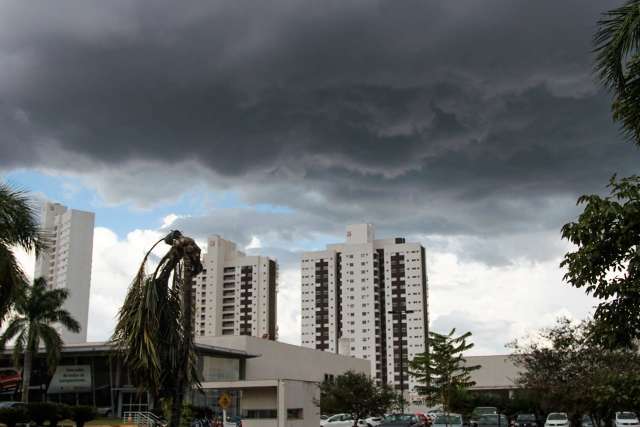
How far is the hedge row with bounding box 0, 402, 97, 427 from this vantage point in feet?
99.6

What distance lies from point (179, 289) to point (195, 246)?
2.78 feet

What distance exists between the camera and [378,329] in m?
163

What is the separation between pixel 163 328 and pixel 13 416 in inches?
856

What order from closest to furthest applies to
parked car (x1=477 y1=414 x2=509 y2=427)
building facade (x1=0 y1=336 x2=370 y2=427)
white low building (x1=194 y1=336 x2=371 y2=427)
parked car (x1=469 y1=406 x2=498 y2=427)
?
parked car (x1=477 y1=414 x2=509 y2=427) < parked car (x1=469 y1=406 x2=498 y2=427) < white low building (x1=194 y1=336 x2=371 y2=427) < building facade (x1=0 y1=336 x2=370 y2=427)

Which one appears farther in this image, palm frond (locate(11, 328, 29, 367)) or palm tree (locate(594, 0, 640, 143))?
palm frond (locate(11, 328, 29, 367))

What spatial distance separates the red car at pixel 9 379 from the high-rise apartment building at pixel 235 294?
109 metres

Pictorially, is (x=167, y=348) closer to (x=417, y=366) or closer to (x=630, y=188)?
(x=630, y=188)

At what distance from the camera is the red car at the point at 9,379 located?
218 ft

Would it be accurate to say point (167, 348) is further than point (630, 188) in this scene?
Yes

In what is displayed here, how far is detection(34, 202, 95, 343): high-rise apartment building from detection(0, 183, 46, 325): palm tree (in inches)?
5817

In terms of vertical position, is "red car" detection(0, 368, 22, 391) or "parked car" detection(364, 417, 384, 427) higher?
"red car" detection(0, 368, 22, 391)

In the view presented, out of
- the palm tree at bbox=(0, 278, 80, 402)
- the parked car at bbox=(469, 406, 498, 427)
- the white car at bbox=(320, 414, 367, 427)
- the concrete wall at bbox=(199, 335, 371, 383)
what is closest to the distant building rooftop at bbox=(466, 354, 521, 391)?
the concrete wall at bbox=(199, 335, 371, 383)

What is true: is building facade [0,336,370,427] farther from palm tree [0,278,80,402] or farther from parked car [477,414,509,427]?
parked car [477,414,509,427]

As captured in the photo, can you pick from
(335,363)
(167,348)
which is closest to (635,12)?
(167,348)
